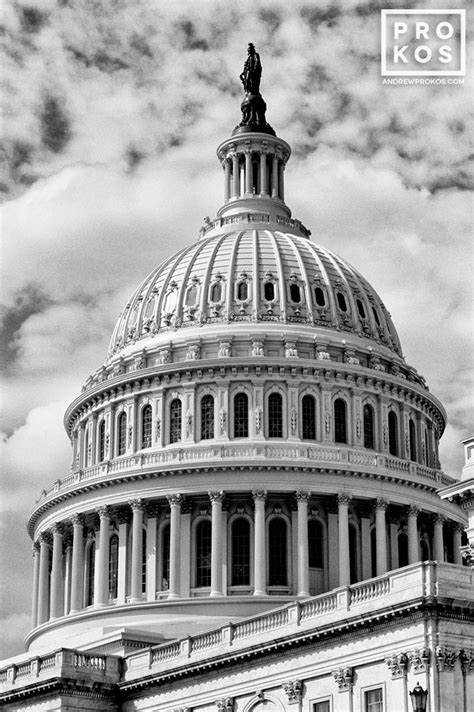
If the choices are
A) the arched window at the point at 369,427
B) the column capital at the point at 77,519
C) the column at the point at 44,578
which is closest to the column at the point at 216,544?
the column capital at the point at 77,519

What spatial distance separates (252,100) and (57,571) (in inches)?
1746

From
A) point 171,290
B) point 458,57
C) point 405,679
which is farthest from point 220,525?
point 458,57

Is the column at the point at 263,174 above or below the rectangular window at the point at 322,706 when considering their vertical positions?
above

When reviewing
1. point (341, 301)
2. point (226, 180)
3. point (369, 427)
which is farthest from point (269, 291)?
point (226, 180)

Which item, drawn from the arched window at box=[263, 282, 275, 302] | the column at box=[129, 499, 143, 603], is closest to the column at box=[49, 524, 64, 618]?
the column at box=[129, 499, 143, 603]

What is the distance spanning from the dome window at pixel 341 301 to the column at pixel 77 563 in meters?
25.1

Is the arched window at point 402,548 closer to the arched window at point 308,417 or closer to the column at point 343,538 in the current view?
the column at point 343,538

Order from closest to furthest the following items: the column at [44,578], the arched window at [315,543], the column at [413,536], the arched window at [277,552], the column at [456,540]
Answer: the arched window at [277,552], the arched window at [315,543], the column at [413,536], the column at [456,540], the column at [44,578]

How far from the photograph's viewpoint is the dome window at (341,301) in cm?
10881

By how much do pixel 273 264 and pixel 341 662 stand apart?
48.2 meters

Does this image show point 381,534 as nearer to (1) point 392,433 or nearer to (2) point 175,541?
(1) point 392,433

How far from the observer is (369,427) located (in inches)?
4092

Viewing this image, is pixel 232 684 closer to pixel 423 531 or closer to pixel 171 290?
pixel 423 531

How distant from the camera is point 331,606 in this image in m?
67.2
